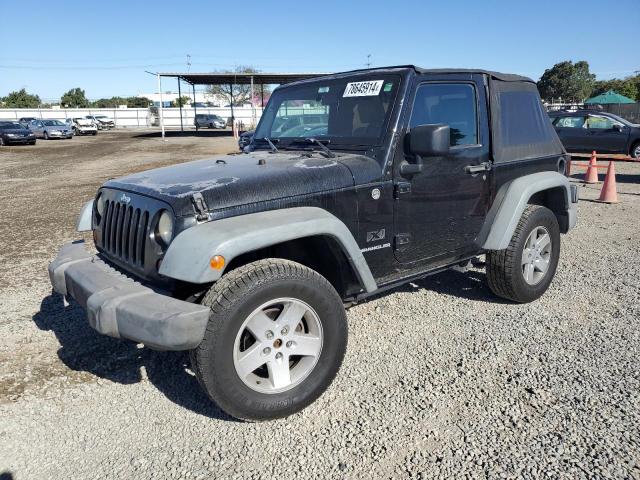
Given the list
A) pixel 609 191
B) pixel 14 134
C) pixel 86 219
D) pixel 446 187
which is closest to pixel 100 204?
pixel 86 219

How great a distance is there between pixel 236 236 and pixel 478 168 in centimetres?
217

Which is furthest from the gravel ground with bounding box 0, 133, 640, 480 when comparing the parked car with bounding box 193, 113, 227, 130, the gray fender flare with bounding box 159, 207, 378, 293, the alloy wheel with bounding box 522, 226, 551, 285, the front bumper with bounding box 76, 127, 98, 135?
the parked car with bounding box 193, 113, 227, 130

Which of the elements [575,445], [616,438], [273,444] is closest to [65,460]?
[273,444]

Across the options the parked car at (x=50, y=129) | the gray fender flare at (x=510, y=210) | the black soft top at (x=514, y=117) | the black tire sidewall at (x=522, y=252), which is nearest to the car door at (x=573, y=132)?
the black soft top at (x=514, y=117)

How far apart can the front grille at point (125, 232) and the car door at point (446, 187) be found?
161cm

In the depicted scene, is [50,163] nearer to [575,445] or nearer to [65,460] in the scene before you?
[65,460]

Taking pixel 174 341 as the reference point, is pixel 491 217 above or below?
above

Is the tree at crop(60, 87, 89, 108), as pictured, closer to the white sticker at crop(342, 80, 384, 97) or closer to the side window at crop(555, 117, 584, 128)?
the side window at crop(555, 117, 584, 128)

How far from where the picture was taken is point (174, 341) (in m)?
2.42

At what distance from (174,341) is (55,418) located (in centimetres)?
113

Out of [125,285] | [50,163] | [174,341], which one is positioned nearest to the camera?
[174,341]

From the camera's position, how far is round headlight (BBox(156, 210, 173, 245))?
2.73 m

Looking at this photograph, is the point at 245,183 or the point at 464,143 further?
the point at 464,143

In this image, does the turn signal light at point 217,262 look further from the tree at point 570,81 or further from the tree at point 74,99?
the tree at point 74,99
